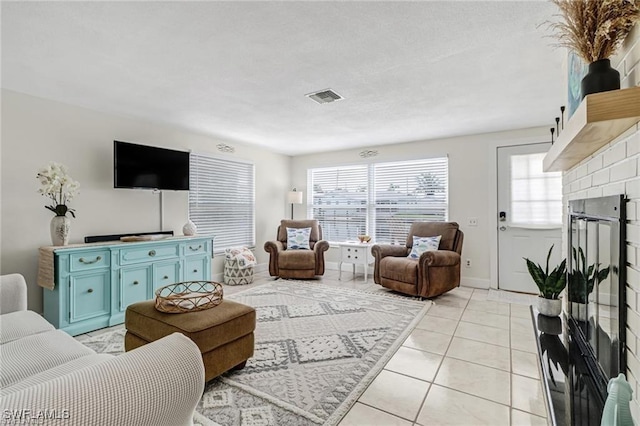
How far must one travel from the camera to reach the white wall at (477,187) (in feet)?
14.2

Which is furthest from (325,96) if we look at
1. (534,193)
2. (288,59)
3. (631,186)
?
(534,193)

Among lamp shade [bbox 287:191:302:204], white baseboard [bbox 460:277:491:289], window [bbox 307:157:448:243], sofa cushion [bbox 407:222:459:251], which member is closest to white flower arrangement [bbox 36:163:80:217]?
lamp shade [bbox 287:191:302:204]

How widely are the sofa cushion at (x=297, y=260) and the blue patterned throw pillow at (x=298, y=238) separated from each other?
27cm

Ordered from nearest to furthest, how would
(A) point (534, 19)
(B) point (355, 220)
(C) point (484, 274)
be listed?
1. (A) point (534, 19)
2. (C) point (484, 274)
3. (B) point (355, 220)

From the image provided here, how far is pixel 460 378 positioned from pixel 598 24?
6.70 ft

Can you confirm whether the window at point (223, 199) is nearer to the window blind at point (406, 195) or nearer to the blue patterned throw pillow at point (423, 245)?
the window blind at point (406, 195)

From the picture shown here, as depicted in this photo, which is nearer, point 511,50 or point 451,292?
point 511,50

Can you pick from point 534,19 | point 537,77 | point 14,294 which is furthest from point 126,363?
point 537,77

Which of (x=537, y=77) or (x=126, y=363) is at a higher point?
(x=537, y=77)

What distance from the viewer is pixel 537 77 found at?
2.57 m

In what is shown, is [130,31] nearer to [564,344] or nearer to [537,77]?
[537,77]

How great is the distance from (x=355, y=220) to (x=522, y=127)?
9.47ft

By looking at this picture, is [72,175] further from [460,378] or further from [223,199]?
[460,378]

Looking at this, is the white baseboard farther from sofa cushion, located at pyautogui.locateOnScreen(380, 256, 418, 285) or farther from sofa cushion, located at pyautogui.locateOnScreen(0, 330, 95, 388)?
sofa cushion, located at pyautogui.locateOnScreen(0, 330, 95, 388)
